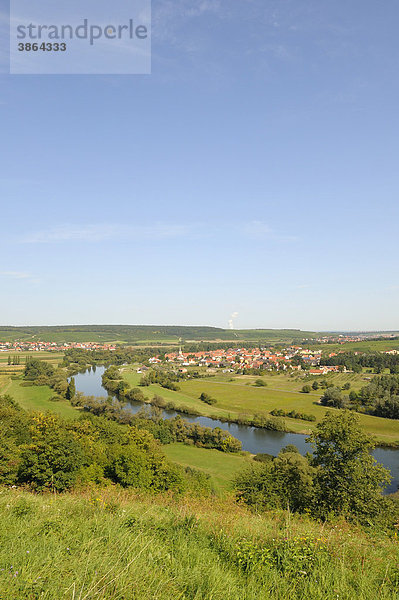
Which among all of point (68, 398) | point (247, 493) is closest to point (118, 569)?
point (247, 493)

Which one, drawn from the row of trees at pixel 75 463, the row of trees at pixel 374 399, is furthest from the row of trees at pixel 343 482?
the row of trees at pixel 374 399

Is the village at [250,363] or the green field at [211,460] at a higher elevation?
the green field at [211,460]

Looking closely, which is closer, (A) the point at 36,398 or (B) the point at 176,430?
(B) the point at 176,430

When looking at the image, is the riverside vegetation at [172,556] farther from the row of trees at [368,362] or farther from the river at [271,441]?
the row of trees at [368,362]

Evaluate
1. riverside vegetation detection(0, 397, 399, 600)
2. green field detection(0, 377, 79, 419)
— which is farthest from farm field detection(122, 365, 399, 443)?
riverside vegetation detection(0, 397, 399, 600)

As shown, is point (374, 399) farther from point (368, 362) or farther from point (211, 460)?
point (368, 362)

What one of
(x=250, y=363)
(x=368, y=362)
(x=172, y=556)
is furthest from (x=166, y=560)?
(x=250, y=363)

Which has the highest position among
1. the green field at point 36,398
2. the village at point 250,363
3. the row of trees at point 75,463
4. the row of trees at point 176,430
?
the row of trees at point 75,463

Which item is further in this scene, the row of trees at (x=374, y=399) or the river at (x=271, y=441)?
the row of trees at (x=374, y=399)
